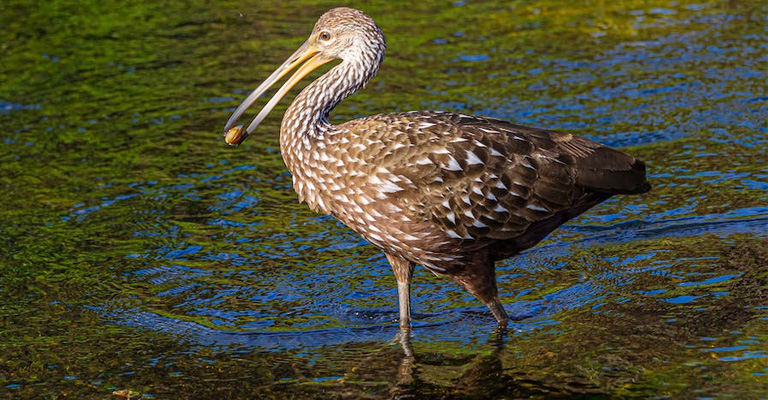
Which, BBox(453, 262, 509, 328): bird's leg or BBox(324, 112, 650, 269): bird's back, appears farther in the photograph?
BBox(453, 262, 509, 328): bird's leg

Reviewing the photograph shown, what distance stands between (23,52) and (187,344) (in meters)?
6.77

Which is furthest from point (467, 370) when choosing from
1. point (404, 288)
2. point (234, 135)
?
point (234, 135)

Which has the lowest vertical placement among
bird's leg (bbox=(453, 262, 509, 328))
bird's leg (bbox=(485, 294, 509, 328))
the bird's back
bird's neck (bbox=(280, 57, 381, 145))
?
bird's leg (bbox=(485, 294, 509, 328))

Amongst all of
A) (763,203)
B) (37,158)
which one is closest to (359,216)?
(763,203)

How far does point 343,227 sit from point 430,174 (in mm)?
2414

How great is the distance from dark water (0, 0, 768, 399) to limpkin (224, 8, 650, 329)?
23.3 inches

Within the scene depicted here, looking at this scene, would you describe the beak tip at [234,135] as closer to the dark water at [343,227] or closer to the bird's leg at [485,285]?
the dark water at [343,227]

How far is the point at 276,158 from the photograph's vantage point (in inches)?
398

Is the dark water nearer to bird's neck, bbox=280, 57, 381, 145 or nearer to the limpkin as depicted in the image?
the limpkin

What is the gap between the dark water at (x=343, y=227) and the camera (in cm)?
643

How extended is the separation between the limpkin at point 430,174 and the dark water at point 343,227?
592mm

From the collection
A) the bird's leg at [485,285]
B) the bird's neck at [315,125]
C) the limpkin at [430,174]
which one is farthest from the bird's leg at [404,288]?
the bird's neck at [315,125]

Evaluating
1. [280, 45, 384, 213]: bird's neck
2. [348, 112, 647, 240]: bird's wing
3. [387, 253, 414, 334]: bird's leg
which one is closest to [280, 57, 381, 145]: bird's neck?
[280, 45, 384, 213]: bird's neck

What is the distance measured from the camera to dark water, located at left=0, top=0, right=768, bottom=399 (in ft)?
21.1
